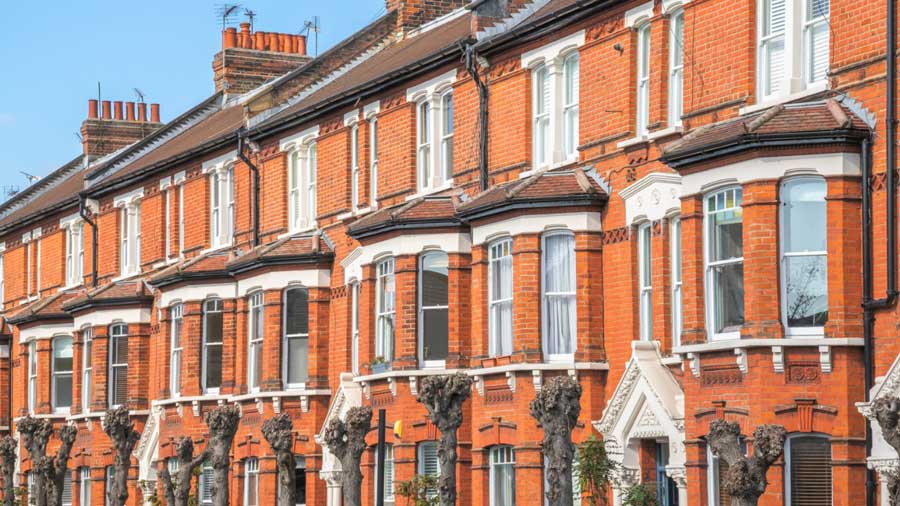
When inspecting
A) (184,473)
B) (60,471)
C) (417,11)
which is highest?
(417,11)

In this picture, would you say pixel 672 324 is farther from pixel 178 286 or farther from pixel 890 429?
pixel 178 286

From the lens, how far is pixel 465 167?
1451 inches

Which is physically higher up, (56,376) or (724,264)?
(724,264)

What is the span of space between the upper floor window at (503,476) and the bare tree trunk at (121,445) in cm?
1234

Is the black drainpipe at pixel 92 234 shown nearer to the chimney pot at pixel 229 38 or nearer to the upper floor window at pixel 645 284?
the chimney pot at pixel 229 38

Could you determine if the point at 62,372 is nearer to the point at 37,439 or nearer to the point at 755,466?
the point at 37,439

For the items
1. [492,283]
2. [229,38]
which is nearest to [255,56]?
[229,38]

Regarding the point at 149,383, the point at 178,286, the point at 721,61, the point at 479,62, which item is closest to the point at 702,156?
the point at 721,61

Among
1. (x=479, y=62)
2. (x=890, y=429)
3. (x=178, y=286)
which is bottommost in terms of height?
(x=890, y=429)

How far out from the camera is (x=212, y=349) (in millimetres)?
45562

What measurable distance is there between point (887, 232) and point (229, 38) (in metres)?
34.0

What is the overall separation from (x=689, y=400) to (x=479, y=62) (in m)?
9.93

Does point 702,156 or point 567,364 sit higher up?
point 702,156

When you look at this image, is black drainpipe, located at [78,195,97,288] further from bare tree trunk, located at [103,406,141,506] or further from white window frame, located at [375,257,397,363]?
white window frame, located at [375,257,397,363]
